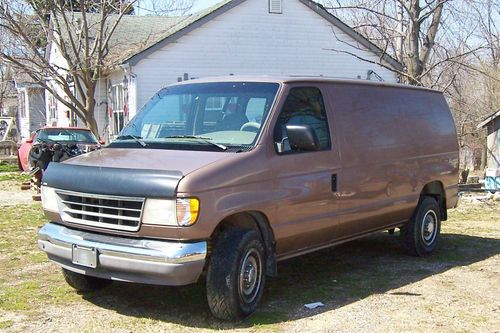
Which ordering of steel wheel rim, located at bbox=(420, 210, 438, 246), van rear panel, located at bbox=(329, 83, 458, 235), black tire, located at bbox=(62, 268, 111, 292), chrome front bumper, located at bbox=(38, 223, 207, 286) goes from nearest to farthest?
chrome front bumper, located at bbox=(38, 223, 207, 286)
black tire, located at bbox=(62, 268, 111, 292)
van rear panel, located at bbox=(329, 83, 458, 235)
steel wheel rim, located at bbox=(420, 210, 438, 246)

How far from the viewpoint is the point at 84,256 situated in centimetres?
513

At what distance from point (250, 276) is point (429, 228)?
3.60 m

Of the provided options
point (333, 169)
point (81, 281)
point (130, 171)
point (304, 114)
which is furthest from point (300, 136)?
point (81, 281)

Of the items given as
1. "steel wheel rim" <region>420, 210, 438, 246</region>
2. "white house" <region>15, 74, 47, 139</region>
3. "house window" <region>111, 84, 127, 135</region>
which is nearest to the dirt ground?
"steel wheel rim" <region>420, 210, 438, 246</region>

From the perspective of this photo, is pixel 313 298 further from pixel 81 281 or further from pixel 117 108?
pixel 117 108

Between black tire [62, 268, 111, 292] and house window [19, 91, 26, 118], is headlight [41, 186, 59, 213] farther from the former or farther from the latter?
house window [19, 91, 26, 118]

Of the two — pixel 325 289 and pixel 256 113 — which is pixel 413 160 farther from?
pixel 256 113

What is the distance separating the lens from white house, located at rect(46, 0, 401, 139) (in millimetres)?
20250

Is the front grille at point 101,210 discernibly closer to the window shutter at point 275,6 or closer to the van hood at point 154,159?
the van hood at point 154,159

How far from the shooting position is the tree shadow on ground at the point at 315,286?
555 cm

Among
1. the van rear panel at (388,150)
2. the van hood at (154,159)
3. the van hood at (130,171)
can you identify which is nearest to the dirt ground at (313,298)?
the van rear panel at (388,150)

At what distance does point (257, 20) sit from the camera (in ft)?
70.5

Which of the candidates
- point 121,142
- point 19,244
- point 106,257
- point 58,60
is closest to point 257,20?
point 58,60

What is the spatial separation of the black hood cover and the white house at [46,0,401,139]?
48.3 ft
